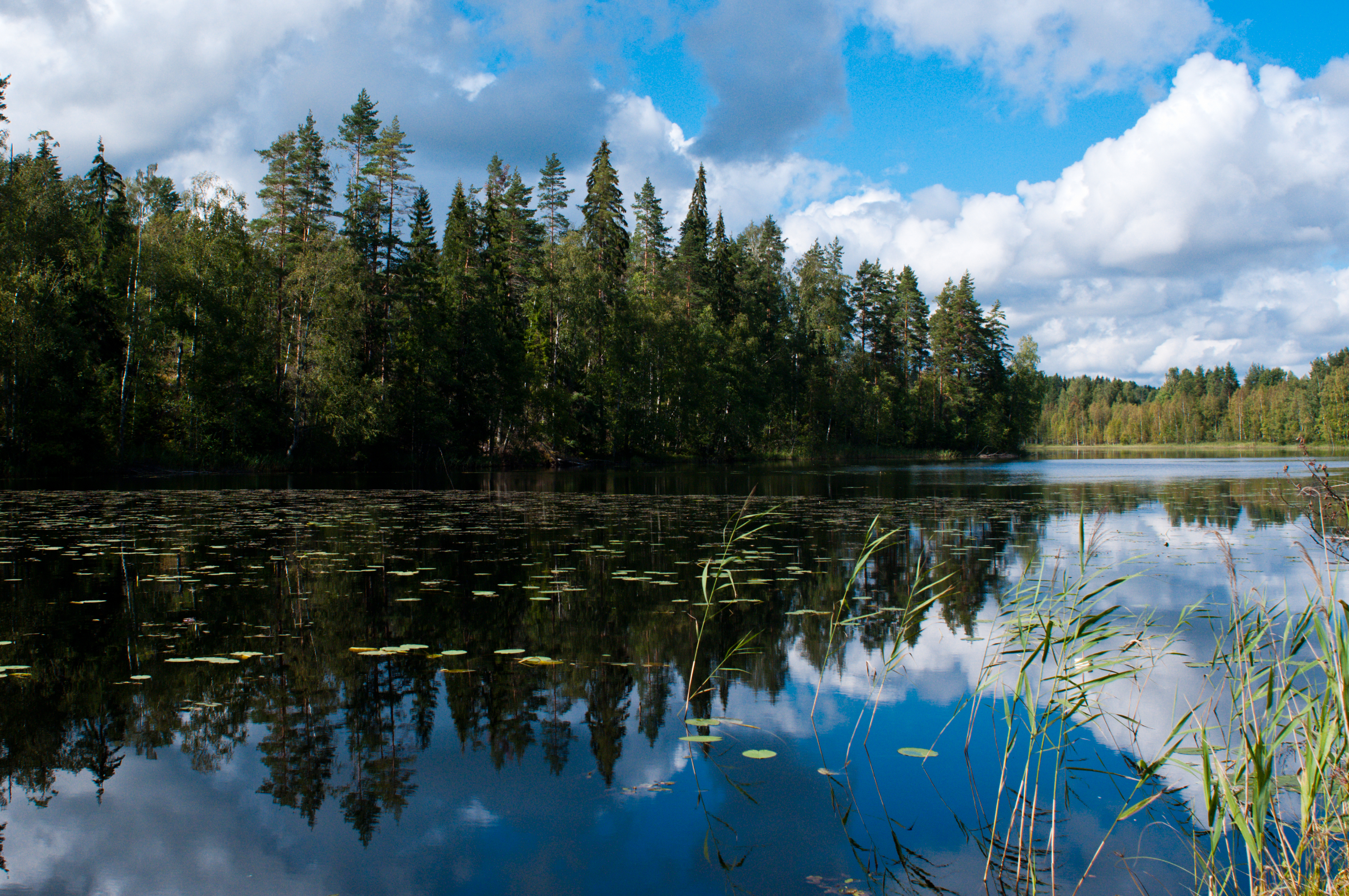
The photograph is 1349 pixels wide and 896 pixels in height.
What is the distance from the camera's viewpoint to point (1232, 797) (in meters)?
2.49

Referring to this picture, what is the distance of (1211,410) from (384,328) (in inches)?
5850

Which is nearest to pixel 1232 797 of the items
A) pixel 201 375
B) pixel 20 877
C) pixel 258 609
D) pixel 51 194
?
pixel 20 877

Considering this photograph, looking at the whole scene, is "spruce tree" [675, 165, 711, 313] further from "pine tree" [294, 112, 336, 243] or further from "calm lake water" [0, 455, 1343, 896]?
"calm lake water" [0, 455, 1343, 896]

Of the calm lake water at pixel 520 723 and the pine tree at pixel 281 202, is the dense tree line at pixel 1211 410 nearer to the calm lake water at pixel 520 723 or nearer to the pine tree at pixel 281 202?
the pine tree at pixel 281 202

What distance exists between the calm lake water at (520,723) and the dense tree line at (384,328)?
2327 cm

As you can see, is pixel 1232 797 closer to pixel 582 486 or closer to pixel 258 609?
pixel 258 609

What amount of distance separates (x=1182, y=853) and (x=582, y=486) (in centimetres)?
2284

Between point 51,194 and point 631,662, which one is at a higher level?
point 51,194

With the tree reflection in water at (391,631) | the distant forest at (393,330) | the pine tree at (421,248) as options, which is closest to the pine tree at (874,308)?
the distant forest at (393,330)

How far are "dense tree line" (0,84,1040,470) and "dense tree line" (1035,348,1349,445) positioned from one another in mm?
75388

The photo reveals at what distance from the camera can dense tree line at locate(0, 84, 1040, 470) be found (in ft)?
95.7

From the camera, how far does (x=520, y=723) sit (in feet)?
13.9

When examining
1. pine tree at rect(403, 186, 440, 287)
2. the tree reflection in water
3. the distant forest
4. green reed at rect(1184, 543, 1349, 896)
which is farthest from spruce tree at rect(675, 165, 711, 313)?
green reed at rect(1184, 543, 1349, 896)

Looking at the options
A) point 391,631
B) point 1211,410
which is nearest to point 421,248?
point 391,631
